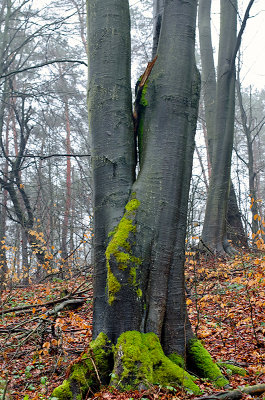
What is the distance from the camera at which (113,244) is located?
9.60 feet

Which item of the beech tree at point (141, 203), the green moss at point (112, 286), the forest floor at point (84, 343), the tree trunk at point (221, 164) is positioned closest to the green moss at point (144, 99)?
the beech tree at point (141, 203)

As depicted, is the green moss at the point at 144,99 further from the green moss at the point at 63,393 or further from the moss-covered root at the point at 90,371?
the green moss at the point at 63,393

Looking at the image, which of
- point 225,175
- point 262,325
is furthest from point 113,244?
point 225,175

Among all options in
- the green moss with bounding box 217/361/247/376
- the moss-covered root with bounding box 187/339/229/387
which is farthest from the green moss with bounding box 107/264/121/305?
the green moss with bounding box 217/361/247/376

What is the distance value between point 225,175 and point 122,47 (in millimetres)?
6188

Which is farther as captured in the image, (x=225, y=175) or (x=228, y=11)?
Answer: (x=228, y=11)

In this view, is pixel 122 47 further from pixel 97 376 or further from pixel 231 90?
pixel 231 90

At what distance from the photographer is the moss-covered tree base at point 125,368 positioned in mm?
2564

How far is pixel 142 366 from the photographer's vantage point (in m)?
2.60

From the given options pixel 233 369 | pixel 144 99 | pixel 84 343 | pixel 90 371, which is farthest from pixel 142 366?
pixel 144 99

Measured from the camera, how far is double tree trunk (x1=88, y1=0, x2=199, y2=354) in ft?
9.52

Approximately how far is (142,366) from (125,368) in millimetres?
132

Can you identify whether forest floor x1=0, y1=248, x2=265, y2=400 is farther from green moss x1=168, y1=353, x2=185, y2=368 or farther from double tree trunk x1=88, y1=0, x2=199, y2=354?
double tree trunk x1=88, y1=0, x2=199, y2=354

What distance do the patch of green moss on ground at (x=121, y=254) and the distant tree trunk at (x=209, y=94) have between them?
7.74 meters
